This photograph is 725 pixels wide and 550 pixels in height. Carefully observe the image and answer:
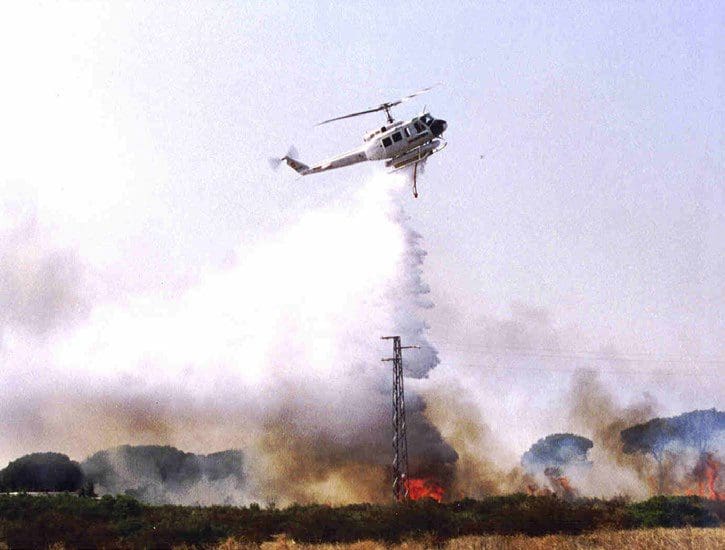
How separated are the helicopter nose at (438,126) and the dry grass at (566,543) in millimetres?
33878

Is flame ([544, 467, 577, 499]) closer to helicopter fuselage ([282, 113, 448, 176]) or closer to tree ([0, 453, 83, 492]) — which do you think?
helicopter fuselage ([282, 113, 448, 176])

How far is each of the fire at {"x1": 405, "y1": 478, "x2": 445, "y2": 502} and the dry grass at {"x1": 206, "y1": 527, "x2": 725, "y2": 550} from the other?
1467 inches

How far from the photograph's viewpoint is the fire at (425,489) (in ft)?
329

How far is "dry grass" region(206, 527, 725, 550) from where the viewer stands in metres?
53.7

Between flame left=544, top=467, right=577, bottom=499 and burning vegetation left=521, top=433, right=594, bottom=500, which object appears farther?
burning vegetation left=521, top=433, right=594, bottom=500

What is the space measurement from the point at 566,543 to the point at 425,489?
4478 centimetres

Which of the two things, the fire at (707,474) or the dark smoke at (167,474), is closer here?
the dark smoke at (167,474)

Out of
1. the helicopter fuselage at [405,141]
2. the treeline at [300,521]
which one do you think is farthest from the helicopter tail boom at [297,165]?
the treeline at [300,521]

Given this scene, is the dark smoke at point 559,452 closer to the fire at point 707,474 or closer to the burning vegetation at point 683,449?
the burning vegetation at point 683,449

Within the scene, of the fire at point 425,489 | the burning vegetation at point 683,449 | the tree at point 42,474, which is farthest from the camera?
the burning vegetation at point 683,449

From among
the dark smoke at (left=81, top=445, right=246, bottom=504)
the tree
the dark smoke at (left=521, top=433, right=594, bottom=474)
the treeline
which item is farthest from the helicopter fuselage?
the dark smoke at (left=521, top=433, right=594, bottom=474)

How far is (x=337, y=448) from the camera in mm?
106812

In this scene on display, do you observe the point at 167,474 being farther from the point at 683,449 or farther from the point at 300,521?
the point at 683,449

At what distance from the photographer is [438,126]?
79625 millimetres
